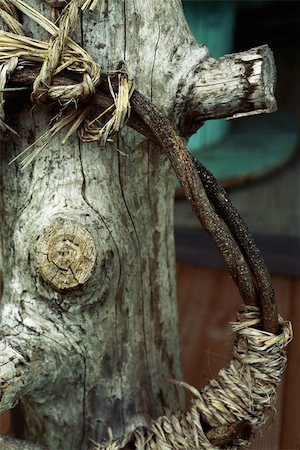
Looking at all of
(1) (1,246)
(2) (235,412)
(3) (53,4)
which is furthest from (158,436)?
(3) (53,4)

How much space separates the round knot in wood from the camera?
0.61 meters

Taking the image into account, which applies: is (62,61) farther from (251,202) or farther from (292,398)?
(251,202)

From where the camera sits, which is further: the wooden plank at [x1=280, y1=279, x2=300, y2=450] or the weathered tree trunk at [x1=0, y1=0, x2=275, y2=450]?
the wooden plank at [x1=280, y1=279, x2=300, y2=450]

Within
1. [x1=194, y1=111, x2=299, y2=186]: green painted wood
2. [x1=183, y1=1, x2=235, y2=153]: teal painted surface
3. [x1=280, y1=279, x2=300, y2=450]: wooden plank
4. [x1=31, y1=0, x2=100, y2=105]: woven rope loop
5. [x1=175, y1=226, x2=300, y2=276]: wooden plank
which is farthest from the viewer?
[x1=194, y1=111, x2=299, y2=186]: green painted wood

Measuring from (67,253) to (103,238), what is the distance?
1.9 inches

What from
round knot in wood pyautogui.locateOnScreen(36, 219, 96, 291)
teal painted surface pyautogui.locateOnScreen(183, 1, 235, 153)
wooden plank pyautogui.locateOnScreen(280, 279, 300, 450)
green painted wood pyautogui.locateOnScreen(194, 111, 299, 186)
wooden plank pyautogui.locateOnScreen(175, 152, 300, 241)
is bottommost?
wooden plank pyautogui.locateOnScreen(280, 279, 300, 450)

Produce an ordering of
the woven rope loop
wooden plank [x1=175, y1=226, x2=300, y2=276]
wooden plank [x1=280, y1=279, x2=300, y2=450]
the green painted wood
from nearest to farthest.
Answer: the woven rope loop, wooden plank [x1=280, y1=279, x2=300, y2=450], wooden plank [x1=175, y1=226, x2=300, y2=276], the green painted wood

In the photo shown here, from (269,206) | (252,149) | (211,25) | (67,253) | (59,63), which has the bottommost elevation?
(67,253)

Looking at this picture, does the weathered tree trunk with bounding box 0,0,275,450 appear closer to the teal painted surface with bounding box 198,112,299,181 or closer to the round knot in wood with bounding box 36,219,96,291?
the round knot in wood with bounding box 36,219,96,291

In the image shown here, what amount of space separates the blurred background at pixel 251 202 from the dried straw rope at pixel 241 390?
25 cm

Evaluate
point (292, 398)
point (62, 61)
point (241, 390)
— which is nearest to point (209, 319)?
point (292, 398)

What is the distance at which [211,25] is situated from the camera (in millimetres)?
1581

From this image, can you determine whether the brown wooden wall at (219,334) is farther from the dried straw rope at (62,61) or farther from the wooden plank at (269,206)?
the dried straw rope at (62,61)

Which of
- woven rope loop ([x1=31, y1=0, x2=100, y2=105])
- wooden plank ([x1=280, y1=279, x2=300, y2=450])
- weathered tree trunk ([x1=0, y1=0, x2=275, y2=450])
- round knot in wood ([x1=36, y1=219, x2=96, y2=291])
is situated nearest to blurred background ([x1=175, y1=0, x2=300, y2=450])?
wooden plank ([x1=280, y1=279, x2=300, y2=450])
